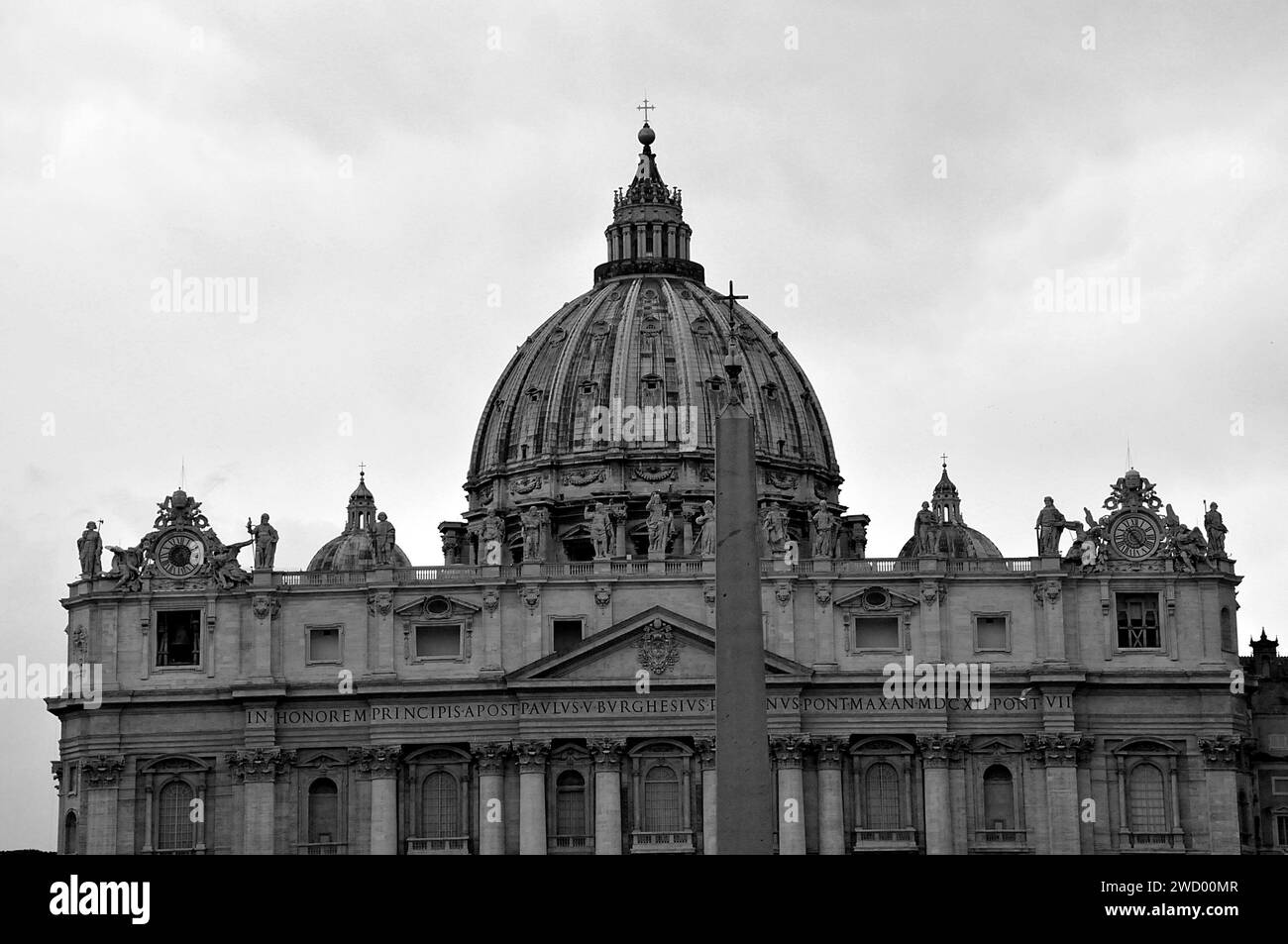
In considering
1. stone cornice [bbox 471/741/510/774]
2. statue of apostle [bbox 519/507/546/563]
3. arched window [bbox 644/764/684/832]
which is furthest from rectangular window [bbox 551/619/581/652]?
arched window [bbox 644/764/684/832]

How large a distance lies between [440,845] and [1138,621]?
2966 cm

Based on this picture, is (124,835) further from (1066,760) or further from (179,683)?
(1066,760)

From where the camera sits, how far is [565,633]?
396ft

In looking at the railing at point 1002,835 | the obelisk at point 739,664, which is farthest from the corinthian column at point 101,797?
the obelisk at point 739,664

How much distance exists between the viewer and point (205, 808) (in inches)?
4724

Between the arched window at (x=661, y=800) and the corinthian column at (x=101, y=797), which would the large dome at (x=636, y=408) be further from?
the corinthian column at (x=101, y=797)

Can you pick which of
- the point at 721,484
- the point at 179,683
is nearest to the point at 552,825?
the point at 179,683

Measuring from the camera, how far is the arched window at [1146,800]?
4663 inches

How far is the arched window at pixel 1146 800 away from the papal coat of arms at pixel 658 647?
19.0 metres

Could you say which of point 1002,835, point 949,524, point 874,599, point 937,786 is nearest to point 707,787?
point 937,786

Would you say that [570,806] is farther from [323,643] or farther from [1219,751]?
[1219,751]

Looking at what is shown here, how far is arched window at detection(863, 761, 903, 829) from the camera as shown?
119 metres
